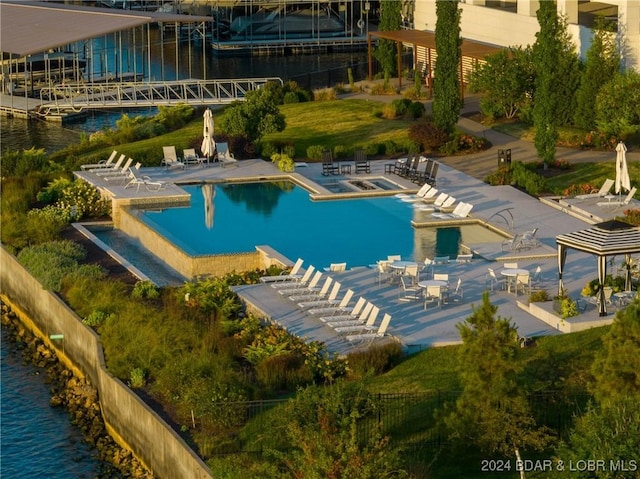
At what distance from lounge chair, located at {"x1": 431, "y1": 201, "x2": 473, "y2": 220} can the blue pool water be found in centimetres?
50

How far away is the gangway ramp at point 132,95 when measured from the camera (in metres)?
54.8

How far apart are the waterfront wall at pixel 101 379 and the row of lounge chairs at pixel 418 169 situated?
37.3ft

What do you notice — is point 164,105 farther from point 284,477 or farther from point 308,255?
point 284,477

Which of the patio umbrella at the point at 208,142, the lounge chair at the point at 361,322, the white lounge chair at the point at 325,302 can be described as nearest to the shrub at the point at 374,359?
the lounge chair at the point at 361,322

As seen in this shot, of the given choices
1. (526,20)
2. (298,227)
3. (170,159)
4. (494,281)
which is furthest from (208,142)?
(526,20)

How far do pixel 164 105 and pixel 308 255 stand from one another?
69.1 feet

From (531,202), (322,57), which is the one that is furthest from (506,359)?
(322,57)

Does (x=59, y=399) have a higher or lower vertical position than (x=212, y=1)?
lower

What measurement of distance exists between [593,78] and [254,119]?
1020 centimetres

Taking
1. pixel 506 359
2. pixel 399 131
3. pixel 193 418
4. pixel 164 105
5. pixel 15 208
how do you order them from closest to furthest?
pixel 506 359
pixel 193 418
pixel 15 208
pixel 399 131
pixel 164 105

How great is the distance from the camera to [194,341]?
27.8 meters

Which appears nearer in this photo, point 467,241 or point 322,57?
point 467,241

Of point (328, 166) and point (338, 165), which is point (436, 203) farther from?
point (338, 165)

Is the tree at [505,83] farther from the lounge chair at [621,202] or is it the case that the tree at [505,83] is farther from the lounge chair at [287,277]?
the lounge chair at [287,277]
